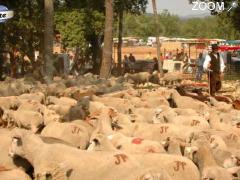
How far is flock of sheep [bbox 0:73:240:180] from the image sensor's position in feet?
19.5

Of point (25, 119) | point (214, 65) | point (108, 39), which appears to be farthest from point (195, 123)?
point (108, 39)

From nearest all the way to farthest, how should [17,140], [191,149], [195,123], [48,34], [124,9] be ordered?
1. [191,149]
2. [17,140]
3. [195,123]
4. [48,34]
5. [124,9]

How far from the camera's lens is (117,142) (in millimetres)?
7473

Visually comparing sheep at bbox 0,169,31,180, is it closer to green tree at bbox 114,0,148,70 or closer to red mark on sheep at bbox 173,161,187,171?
red mark on sheep at bbox 173,161,187,171

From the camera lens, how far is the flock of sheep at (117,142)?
5.96 m

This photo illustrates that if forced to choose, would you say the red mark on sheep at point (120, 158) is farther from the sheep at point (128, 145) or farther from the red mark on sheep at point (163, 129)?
the red mark on sheep at point (163, 129)

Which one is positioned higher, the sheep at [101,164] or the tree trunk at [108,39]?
the tree trunk at [108,39]

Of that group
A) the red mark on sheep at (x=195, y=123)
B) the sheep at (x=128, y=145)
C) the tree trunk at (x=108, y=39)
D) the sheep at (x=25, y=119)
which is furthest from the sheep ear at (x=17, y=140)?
the tree trunk at (x=108, y=39)

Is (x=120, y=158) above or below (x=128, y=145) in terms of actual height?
above

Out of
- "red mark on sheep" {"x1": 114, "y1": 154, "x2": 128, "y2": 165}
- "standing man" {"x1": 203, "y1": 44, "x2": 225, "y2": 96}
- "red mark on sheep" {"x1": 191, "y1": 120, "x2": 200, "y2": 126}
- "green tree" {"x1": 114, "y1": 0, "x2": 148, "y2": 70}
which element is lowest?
"red mark on sheep" {"x1": 191, "y1": 120, "x2": 200, "y2": 126}

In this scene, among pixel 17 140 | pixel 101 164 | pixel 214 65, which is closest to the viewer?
pixel 101 164

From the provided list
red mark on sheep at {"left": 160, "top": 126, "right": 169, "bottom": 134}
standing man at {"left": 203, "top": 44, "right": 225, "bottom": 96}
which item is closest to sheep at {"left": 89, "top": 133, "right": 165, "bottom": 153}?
red mark on sheep at {"left": 160, "top": 126, "right": 169, "bottom": 134}

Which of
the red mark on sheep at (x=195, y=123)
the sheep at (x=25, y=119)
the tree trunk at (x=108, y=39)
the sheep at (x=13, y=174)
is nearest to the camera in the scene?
the sheep at (x=13, y=174)

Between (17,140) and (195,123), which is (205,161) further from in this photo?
(195,123)
